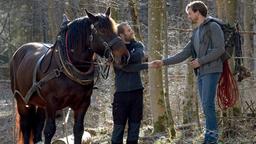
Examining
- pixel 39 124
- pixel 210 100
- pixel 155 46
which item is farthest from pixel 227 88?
pixel 39 124

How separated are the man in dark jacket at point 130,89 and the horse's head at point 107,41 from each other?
239 millimetres

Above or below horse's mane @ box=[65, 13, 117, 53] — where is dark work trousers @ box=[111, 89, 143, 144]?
below

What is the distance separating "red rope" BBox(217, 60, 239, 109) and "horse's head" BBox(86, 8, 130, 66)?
119 centimetres

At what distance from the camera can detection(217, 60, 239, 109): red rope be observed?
5609 mm

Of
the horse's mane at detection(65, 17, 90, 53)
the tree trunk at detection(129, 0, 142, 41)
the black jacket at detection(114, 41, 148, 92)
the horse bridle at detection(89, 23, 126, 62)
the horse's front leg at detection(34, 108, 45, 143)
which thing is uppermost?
the tree trunk at detection(129, 0, 142, 41)

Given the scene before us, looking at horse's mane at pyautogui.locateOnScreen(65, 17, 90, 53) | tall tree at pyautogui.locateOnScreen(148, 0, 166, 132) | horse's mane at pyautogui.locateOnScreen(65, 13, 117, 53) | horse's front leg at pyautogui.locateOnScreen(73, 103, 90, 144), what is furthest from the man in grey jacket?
tall tree at pyautogui.locateOnScreen(148, 0, 166, 132)

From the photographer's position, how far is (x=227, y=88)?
568 cm

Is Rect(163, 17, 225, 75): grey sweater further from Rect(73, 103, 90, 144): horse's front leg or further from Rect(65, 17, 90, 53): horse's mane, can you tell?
Rect(73, 103, 90, 144): horse's front leg

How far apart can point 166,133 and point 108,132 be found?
3.00m

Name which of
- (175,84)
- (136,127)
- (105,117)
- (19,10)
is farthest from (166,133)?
(19,10)

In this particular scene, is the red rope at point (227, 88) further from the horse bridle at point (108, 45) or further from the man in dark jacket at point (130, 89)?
the horse bridle at point (108, 45)

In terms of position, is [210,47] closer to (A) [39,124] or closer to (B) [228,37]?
(B) [228,37]

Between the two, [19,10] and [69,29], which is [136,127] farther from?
[19,10]

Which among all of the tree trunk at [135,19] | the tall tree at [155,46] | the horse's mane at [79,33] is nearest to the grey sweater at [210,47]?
the horse's mane at [79,33]
